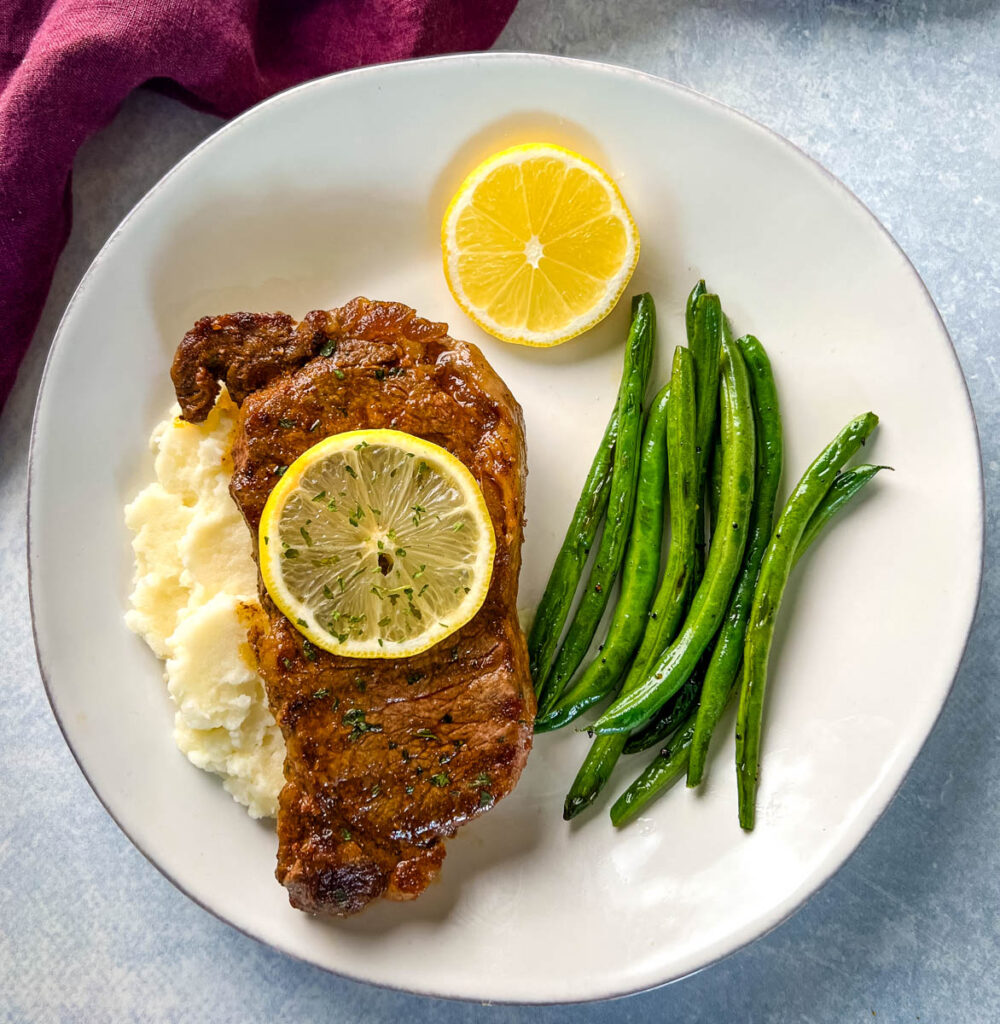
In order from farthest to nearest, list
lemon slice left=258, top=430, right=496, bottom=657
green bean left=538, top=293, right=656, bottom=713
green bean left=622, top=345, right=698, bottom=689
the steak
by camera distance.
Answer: green bean left=538, top=293, right=656, bottom=713 → green bean left=622, top=345, right=698, bottom=689 → the steak → lemon slice left=258, top=430, right=496, bottom=657

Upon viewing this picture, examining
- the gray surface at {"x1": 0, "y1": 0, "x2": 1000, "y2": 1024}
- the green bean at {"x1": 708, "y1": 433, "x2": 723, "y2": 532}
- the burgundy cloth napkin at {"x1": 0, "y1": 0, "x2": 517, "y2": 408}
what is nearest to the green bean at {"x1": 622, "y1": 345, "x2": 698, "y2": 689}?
the green bean at {"x1": 708, "y1": 433, "x2": 723, "y2": 532}

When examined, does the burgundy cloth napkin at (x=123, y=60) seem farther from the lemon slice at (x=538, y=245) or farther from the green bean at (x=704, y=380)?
the green bean at (x=704, y=380)

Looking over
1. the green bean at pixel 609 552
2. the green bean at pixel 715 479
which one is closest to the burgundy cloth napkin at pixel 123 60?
the green bean at pixel 609 552

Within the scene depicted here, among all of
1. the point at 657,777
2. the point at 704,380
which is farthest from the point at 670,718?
the point at 704,380

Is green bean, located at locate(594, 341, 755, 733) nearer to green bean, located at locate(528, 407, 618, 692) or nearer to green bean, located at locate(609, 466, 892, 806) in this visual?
green bean, located at locate(609, 466, 892, 806)

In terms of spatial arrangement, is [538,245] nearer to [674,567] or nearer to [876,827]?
[674,567]

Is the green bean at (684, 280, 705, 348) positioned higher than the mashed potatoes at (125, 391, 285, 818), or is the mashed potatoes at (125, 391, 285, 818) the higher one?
the green bean at (684, 280, 705, 348)
